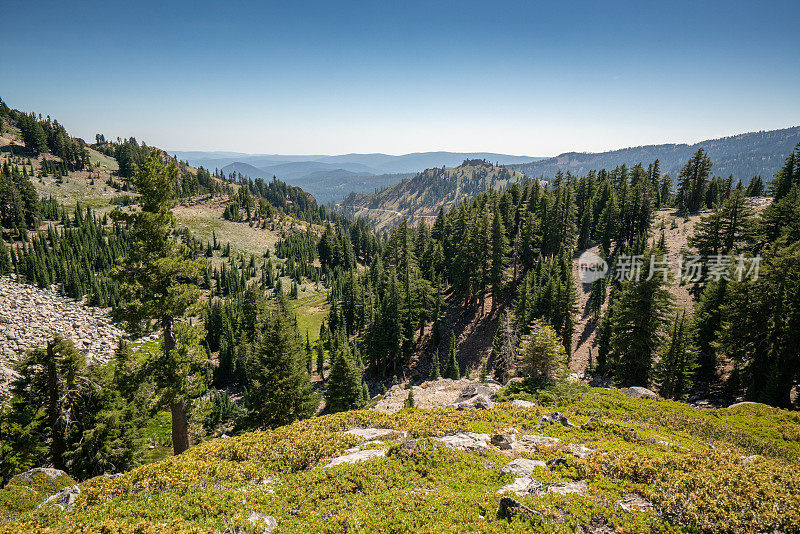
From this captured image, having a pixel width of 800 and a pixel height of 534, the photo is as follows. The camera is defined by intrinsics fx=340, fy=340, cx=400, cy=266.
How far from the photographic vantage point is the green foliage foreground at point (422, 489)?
8383mm

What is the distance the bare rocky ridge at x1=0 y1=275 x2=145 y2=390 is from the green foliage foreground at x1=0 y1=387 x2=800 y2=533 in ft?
228

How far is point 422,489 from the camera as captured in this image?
10.5 m

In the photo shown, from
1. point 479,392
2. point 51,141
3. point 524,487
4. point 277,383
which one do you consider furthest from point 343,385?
point 51,141

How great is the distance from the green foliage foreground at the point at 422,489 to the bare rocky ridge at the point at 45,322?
228ft

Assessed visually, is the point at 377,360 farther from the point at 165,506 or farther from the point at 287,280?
the point at 287,280

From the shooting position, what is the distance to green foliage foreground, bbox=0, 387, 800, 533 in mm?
8383

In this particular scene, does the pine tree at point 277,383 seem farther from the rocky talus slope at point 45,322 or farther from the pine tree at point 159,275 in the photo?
the rocky talus slope at point 45,322

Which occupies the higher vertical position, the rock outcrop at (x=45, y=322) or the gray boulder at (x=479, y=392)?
the gray boulder at (x=479, y=392)

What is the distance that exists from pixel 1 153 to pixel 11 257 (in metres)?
90.3

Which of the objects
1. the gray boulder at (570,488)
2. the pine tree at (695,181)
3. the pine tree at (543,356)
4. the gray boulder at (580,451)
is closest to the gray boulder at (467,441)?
the gray boulder at (580,451)

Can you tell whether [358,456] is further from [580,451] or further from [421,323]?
[421,323]

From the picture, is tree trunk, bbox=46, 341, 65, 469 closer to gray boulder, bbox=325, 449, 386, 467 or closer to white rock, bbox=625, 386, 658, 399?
gray boulder, bbox=325, 449, 386, 467

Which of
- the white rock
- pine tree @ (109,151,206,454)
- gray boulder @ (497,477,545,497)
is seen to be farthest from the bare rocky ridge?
the white rock

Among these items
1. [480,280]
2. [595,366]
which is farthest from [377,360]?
[595,366]
